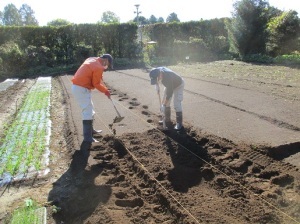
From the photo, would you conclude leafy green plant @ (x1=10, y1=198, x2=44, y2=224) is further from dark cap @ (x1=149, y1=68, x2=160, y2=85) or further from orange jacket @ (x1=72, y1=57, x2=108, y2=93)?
dark cap @ (x1=149, y1=68, x2=160, y2=85)

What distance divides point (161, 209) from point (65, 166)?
7.11 feet

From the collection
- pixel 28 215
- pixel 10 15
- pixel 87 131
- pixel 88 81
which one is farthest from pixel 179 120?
pixel 10 15

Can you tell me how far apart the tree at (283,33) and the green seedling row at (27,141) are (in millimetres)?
16595

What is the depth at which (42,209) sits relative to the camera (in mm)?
4000

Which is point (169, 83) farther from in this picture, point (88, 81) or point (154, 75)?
point (88, 81)

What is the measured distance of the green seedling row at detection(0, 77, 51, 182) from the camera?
5354 millimetres

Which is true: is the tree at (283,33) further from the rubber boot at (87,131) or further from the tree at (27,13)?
the tree at (27,13)

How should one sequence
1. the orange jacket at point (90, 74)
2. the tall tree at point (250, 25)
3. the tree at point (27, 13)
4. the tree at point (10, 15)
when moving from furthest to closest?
1. the tree at point (27, 13)
2. the tree at point (10, 15)
3. the tall tree at point (250, 25)
4. the orange jacket at point (90, 74)

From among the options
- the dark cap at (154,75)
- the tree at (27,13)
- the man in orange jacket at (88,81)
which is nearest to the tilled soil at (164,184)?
the man in orange jacket at (88,81)

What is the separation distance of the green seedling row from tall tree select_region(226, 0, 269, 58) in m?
15.4

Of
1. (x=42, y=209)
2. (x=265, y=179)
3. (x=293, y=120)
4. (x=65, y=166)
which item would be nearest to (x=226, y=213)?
(x=265, y=179)

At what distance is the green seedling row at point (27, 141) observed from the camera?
5.35 m

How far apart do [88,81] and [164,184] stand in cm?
268

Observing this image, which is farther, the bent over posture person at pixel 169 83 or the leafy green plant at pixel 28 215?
the bent over posture person at pixel 169 83
